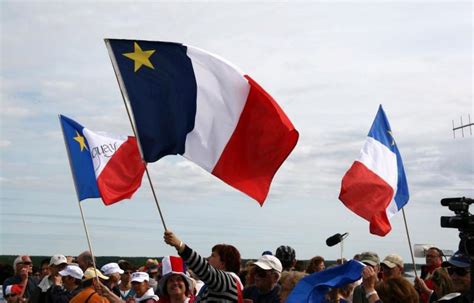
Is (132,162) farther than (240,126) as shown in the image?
Yes

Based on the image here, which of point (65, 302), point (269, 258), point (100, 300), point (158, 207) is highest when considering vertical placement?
point (158, 207)

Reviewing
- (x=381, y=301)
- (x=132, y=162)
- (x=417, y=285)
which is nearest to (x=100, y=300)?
(x=381, y=301)

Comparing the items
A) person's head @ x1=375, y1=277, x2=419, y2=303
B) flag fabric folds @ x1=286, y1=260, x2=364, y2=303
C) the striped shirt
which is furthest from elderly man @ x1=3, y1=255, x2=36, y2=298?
person's head @ x1=375, y1=277, x2=419, y2=303

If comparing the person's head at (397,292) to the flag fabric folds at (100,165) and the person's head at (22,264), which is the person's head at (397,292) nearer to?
the flag fabric folds at (100,165)

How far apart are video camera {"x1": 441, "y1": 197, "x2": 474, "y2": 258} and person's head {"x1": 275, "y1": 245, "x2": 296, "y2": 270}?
15.5ft

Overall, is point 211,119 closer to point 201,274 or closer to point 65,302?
point 201,274

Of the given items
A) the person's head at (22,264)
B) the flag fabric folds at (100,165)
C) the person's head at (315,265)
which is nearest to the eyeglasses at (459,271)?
the person's head at (315,265)

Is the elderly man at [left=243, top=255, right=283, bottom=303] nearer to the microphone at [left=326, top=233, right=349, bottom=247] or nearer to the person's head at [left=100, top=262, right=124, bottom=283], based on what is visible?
the microphone at [left=326, top=233, right=349, bottom=247]

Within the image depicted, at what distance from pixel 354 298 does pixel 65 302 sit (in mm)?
4159

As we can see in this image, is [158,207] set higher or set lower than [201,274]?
A: higher

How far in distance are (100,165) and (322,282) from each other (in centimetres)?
772

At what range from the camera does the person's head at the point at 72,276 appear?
424 inches

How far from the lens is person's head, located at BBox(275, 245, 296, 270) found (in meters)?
10.6

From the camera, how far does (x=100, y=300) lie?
884cm
